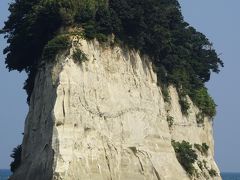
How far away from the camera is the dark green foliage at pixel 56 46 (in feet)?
153

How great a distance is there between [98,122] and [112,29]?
5.82 metres

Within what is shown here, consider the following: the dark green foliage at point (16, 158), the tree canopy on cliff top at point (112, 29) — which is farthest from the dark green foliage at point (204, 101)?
the dark green foliage at point (16, 158)

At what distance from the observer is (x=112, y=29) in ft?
161

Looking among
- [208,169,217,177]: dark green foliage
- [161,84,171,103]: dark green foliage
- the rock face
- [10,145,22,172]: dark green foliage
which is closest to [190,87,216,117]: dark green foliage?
[161,84,171,103]: dark green foliage

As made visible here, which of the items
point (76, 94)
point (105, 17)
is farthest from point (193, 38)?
point (76, 94)

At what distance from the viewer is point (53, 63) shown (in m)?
46.8

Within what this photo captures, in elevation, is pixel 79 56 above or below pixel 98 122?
above

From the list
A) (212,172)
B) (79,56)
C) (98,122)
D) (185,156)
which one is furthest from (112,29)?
(212,172)

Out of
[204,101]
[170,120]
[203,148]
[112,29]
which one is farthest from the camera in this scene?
[204,101]

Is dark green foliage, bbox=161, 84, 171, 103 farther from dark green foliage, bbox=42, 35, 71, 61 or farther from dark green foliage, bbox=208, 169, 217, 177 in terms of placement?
dark green foliage, bbox=42, 35, 71, 61

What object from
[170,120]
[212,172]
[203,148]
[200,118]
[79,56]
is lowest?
[212,172]

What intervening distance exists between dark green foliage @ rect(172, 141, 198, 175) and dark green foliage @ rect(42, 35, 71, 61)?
1110 centimetres

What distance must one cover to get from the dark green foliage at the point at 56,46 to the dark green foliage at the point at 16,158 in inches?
315

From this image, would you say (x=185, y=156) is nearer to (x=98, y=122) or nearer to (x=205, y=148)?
(x=205, y=148)
